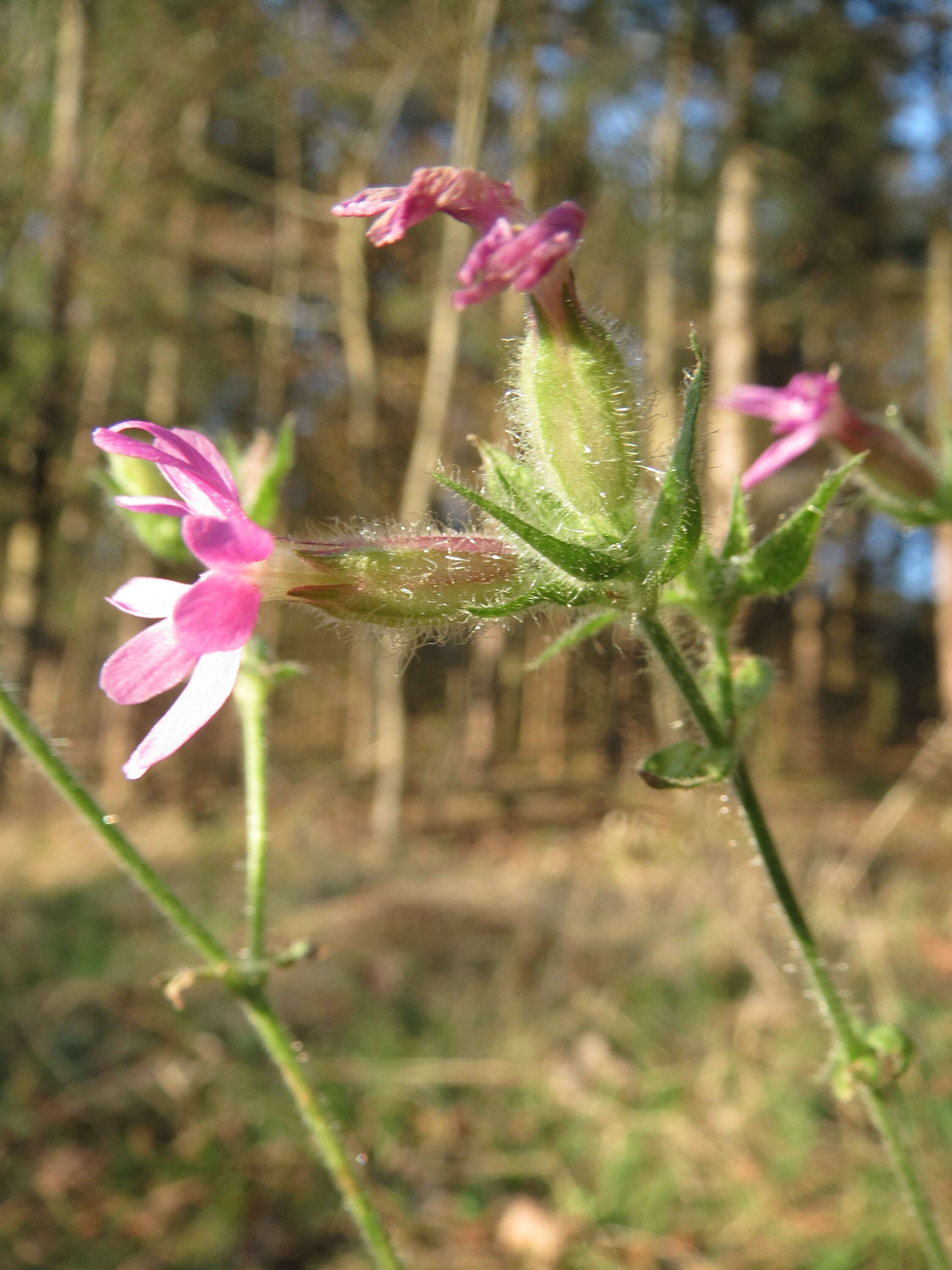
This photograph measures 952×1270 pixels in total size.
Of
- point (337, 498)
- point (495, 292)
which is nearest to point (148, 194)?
point (337, 498)

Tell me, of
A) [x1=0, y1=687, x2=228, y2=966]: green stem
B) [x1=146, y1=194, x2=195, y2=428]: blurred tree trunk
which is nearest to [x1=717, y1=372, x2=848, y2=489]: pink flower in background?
[x1=0, y1=687, x2=228, y2=966]: green stem

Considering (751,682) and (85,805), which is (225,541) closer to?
(85,805)

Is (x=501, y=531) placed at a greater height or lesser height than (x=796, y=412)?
lesser

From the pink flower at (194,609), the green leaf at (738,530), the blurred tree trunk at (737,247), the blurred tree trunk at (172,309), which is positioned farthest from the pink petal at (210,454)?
the blurred tree trunk at (172,309)

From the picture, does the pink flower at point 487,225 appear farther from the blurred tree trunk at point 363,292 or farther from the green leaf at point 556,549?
the blurred tree trunk at point 363,292

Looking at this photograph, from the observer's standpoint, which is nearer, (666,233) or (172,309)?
(666,233)

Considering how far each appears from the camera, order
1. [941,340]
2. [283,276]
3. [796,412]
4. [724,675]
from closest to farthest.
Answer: [724,675] → [796,412] → [941,340] → [283,276]

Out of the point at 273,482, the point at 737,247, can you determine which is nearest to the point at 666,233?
the point at 737,247
